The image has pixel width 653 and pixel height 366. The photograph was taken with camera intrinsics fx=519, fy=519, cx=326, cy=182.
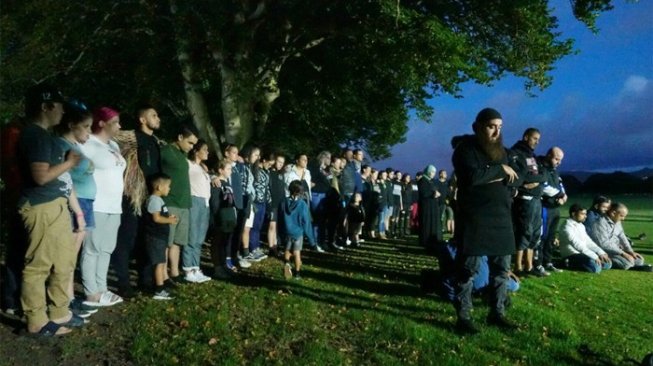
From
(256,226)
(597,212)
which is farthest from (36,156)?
(597,212)

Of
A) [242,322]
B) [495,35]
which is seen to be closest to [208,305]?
[242,322]

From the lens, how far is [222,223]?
25.7 ft

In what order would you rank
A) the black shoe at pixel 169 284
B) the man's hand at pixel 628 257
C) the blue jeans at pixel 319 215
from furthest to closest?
the blue jeans at pixel 319 215
the man's hand at pixel 628 257
the black shoe at pixel 169 284

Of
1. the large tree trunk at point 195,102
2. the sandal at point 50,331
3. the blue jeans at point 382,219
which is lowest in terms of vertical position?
the sandal at point 50,331

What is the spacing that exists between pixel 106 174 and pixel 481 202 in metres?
4.07

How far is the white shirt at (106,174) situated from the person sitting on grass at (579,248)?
847cm

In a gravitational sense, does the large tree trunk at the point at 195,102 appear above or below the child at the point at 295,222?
above

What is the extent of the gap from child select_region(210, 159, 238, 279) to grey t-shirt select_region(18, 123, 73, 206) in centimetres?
334

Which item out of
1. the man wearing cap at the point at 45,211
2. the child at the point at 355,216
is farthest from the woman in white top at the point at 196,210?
the child at the point at 355,216

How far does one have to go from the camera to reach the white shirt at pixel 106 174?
224 inches

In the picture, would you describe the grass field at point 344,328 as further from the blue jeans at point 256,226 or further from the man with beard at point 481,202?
the blue jeans at point 256,226

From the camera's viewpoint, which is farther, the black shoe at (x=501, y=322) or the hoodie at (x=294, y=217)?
the hoodie at (x=294, y=217)

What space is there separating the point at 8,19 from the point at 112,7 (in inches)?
110

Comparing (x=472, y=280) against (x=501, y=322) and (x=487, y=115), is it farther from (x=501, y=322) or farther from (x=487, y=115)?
(x=487, y=115)
